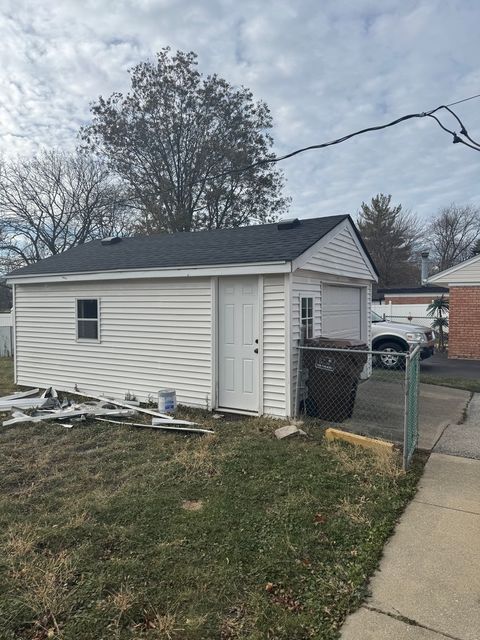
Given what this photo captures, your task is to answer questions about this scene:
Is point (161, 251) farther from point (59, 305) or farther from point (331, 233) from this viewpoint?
point (331, 233)

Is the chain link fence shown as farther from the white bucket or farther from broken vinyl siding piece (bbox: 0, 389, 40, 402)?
broken vinyl siding piece (bbox: 0, 389, 40, 402)

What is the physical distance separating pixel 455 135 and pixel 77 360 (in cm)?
840

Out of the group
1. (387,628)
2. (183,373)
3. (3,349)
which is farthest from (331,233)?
(3,349)

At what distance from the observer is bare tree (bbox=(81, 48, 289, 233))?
24750mm

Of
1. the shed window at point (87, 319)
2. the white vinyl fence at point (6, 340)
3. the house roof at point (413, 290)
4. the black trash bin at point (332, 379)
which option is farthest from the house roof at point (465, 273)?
the white vinyl fence at point (6, 340)

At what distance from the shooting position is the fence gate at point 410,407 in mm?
4645

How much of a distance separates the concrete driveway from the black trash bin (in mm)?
282

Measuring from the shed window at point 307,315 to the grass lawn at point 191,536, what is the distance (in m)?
2.25

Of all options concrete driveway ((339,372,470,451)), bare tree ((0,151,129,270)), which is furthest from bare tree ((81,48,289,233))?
concrete driveway ((339,372,470,451))

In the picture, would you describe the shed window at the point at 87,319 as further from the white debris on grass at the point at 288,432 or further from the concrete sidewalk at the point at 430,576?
the concrete sidewalk at the point at 430,576

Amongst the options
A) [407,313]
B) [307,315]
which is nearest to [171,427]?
[307,315]

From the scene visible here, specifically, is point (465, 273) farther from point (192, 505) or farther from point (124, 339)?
point (192, 505)

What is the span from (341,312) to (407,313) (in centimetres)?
1331

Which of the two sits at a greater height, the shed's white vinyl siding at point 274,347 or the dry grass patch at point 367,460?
the shed's white vinyl siding at point 274,347
